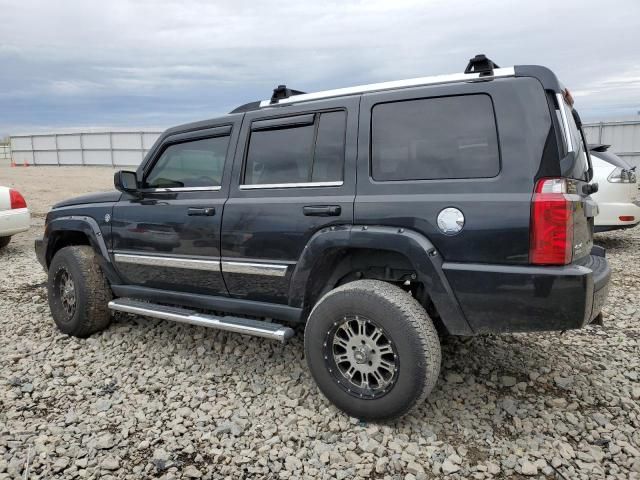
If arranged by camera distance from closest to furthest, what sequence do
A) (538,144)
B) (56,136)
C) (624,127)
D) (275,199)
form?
1. (538,144)
2. (275,199)
3. (624,127)
4. (56,136)

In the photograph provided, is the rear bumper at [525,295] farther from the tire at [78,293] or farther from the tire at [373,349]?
the tire at [78,293]

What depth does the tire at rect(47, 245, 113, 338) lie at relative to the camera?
4.22 metres

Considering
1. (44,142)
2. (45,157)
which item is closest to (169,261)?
(45,157)

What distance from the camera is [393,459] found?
2598 millimetres

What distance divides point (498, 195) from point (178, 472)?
2160 mm

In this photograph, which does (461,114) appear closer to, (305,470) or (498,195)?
(498,195)

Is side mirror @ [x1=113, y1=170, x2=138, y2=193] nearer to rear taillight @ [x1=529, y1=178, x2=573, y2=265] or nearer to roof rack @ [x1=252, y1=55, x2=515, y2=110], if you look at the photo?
roof rack @ [x1=252, y1=55, x2=515, y2=110]

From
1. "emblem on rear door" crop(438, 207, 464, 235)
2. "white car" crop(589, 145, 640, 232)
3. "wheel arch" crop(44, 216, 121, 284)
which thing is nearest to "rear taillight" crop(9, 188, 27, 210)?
"wheel arch" crop(44, 216, 121, 284)

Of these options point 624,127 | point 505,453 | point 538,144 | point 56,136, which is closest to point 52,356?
point 505,453

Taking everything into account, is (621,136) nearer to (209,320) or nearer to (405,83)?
(405,83)

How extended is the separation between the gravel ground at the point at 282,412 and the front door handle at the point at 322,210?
1.20 m

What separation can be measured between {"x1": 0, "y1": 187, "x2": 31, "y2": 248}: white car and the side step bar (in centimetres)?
465

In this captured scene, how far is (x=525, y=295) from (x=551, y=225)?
365 mm

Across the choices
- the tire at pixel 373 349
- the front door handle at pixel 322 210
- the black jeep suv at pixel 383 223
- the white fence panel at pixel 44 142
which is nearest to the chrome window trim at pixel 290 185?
the black jeep suv at pixel 383 223
